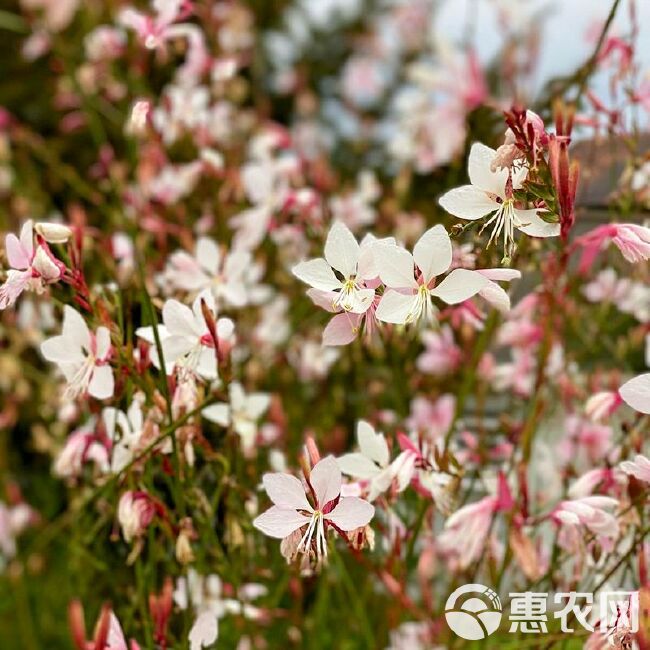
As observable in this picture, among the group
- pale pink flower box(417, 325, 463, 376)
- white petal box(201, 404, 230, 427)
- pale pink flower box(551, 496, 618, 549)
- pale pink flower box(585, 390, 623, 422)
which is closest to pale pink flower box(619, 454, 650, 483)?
pale pink flower box(551, 496, 618, 549)

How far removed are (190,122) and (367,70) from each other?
2684 millimetres

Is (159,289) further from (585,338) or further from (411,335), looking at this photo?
(585,338)

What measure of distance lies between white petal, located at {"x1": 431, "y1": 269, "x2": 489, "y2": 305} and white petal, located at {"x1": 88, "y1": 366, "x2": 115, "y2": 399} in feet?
0.91

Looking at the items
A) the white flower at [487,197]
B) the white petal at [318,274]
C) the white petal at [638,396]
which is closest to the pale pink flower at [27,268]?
the white petal at [318,274]

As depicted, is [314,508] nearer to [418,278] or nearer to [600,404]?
[418,278]

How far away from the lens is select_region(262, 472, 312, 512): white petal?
0.57 metres

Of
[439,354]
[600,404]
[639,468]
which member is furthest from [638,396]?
[439,354]

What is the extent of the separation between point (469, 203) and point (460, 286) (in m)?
0.06

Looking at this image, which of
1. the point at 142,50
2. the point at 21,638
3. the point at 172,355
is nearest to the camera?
the point at 172,355

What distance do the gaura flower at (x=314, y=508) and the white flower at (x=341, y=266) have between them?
0.39 ft

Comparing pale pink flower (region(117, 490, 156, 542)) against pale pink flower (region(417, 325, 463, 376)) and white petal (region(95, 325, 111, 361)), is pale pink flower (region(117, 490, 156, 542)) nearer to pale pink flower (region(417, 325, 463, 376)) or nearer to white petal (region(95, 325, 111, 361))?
white petal (region(95, 325, 111, 361))

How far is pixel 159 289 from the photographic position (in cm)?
106

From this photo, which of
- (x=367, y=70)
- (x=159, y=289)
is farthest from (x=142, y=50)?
(x=367, y=70)

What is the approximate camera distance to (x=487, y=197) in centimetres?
58
